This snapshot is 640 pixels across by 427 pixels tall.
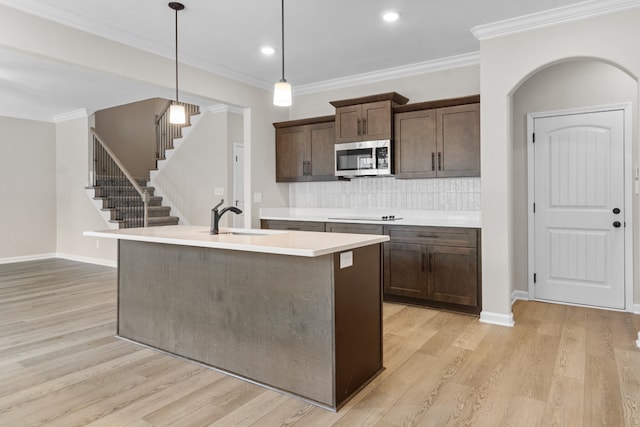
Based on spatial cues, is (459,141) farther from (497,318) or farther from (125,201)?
(125,201)

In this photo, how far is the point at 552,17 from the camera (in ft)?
11.4

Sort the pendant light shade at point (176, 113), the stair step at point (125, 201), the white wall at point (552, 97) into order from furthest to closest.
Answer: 1. the stair step at point (125, 201)
2. the white wall at point (552, 97)
3. the pendant light shade at point (176, 113)

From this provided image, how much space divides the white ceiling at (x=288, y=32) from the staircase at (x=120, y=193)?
2037 mm

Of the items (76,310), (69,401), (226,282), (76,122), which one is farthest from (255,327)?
(76,122)

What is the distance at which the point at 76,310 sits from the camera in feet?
14.3

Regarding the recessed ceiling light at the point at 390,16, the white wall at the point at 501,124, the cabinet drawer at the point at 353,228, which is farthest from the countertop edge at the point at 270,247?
the recessed ceiling light at the point at 390,16

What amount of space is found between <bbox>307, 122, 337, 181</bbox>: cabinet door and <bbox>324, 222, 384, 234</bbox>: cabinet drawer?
748 millimetres

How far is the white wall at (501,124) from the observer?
Answer: 3.54 meters

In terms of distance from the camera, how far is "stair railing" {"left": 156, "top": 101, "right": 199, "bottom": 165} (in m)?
7.85

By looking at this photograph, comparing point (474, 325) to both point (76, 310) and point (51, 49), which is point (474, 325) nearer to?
point (76, 310)

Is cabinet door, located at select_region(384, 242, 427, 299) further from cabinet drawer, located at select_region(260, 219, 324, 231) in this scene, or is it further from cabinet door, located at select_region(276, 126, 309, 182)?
cabinet door, located at select_region(276, 126, 309, 182)

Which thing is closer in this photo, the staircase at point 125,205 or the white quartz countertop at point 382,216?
the white quartz countertop at point 382,216

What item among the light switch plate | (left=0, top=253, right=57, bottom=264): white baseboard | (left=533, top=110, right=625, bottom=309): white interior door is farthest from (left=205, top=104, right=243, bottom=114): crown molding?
the light switch plate

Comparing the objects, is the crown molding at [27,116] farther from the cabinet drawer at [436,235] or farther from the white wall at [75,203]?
the cabinet drawer at [436,235]
